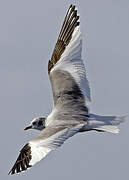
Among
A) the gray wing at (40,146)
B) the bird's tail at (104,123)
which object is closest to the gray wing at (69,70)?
the bird's tail at (104,123)

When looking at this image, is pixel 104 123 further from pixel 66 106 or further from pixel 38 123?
pixel 38 123

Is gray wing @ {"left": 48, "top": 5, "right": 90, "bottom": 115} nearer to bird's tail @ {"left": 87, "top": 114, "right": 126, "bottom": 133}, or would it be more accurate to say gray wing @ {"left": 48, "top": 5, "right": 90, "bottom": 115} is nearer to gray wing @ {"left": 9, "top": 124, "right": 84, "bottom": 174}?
bird's tail @ {"left": 87, "top": 114, "right": 126, "bottom": 133}

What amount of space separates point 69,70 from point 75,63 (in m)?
0.18

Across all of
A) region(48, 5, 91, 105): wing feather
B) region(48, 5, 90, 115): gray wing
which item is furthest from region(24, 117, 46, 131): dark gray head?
region(48, 5, 91, 105): wing feather

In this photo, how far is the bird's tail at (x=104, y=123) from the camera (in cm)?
1884

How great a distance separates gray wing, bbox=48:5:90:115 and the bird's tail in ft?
1.21

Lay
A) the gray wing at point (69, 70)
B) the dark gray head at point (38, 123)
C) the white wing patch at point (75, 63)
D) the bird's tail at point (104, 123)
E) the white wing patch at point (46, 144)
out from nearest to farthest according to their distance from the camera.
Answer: the white wing patch at point (46, 144) → the bird's tail at point (104, 123) → the gray wing at point (69, 70) → the white wing patch at point (75, 63) → the dark gray head at point (38, 123)

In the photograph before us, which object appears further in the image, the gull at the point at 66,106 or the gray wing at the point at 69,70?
the gray wing at the point at 69,70

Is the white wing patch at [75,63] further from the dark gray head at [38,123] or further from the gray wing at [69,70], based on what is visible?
the dark gray head at [38,123]

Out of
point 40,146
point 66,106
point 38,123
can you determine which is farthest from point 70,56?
point 40,146

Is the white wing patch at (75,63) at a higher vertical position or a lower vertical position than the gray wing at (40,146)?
higher

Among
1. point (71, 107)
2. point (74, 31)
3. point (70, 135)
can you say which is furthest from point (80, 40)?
point (70, 135)

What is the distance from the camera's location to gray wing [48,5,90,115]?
65.1 feet

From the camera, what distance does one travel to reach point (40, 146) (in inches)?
688
